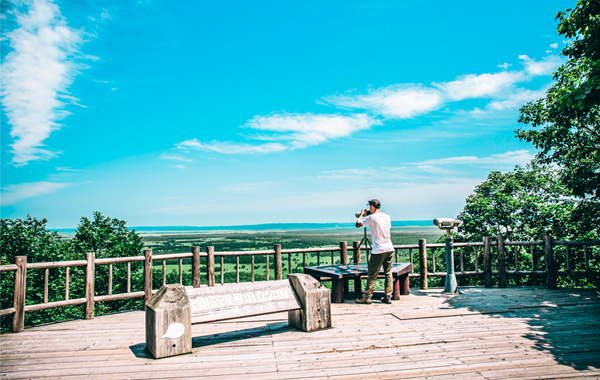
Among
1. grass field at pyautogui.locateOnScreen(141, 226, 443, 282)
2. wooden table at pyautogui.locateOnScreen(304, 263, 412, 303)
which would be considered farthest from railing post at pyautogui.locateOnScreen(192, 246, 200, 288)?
grass field at pyautogui.locateOnScreen(141, 226, 443, 282)

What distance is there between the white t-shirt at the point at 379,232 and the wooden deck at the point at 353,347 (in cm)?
109

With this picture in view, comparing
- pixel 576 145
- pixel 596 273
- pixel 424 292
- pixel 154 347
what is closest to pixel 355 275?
pixel 424 292

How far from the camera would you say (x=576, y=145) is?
38.0 ft

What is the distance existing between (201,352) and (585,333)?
5065mm

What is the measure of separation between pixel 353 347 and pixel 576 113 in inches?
294

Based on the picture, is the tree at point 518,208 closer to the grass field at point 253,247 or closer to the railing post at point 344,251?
the grass field at point 253,247

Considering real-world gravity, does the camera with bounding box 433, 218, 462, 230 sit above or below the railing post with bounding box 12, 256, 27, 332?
above

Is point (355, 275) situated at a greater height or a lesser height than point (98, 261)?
lesser

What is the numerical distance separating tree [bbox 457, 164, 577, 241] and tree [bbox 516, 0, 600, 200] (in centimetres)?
244

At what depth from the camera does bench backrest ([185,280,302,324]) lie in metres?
4.55

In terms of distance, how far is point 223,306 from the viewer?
4699 millimetres

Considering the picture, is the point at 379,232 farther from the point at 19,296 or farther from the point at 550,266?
the point at 19,296

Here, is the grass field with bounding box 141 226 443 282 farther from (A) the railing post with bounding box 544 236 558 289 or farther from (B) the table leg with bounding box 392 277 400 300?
(B) the table leg with bounding box 392 277 400 300

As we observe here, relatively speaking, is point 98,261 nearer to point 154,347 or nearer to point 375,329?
point 154,347
